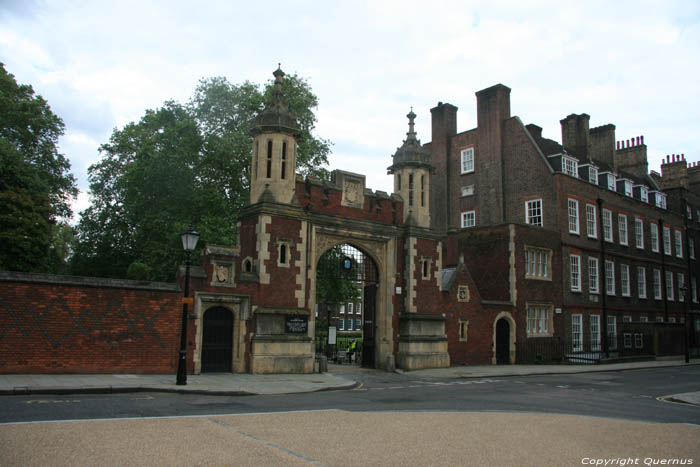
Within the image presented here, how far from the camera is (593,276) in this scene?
34.7 metres

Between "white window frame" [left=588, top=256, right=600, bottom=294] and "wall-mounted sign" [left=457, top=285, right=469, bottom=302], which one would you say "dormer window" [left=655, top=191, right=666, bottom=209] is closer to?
"white window frame" [left=588, top=256, right=600, bottom=294]

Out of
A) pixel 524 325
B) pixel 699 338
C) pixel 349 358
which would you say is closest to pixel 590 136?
pixel 699 338

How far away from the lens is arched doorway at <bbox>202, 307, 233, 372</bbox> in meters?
18.6

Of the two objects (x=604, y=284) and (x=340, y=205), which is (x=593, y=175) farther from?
(x=340, y=205)

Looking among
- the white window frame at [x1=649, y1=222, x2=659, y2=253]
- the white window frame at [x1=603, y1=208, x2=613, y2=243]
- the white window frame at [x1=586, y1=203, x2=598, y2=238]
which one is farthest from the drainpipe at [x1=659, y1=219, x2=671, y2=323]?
the white window frame at [x1=586, y1=203, x2=598, y2=238]

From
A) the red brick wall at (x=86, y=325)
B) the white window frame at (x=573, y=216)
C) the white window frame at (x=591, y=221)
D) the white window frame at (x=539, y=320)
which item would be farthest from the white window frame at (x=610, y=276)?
the red brick wall at (x=86, y=325)

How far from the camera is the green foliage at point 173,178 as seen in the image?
28.2 metres

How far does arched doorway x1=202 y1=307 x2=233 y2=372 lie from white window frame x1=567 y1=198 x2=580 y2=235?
74.1 feet

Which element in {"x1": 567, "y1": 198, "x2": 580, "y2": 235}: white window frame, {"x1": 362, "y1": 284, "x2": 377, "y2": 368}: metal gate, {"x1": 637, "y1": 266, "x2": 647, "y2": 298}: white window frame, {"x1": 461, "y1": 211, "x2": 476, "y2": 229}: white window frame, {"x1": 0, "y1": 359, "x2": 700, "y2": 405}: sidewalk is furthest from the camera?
{"x1": 637, "y1": 266, "x2": 647, "y2": 298}: white window frame

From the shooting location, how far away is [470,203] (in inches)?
1501

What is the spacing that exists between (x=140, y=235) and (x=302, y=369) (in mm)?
14131

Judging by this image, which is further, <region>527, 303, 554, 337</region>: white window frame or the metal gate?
<region>527, 303, 554, 337</region>: white window frame

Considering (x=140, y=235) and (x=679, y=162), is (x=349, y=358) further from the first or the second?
(x=679, y=162)

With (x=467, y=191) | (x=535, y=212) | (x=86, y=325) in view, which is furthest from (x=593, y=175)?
(x=86, y=325)
